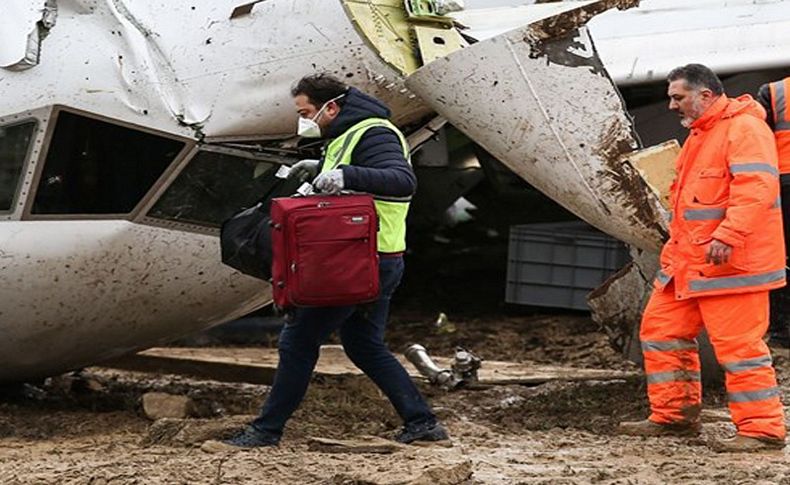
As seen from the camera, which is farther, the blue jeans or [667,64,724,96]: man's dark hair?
[667,64,724,96]: man's dark hair

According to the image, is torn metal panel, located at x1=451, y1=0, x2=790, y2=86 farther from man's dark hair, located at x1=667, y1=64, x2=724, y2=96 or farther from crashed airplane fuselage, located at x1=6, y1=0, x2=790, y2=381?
man's dark hair, located at x1=667, y1=64, x2=724, y2=96

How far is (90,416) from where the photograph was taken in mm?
8008

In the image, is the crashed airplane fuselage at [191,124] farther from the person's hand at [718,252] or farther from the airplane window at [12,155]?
the person's hand at [718,252]

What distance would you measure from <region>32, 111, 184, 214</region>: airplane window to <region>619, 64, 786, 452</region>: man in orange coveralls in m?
2.31

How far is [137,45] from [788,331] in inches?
139

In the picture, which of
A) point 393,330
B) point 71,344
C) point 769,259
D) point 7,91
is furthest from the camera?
point 393,330

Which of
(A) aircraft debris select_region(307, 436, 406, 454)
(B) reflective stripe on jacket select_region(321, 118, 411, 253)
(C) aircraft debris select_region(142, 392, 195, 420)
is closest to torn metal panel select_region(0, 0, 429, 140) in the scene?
(B) reflective stripe on jacket select_region(321, 118, 411, 253)

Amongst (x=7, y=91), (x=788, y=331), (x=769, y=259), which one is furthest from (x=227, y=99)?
(x=788, y=331)

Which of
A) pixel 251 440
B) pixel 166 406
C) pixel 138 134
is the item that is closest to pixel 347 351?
pixel 251 440

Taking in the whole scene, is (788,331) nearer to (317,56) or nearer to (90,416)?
(317,56)

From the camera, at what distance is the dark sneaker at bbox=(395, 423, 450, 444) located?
22.6 ft

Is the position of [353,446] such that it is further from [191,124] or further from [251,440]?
[191,124]

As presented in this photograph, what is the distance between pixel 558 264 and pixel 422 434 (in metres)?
3.46

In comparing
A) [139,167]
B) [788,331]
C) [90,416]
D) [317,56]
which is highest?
[317,56]
